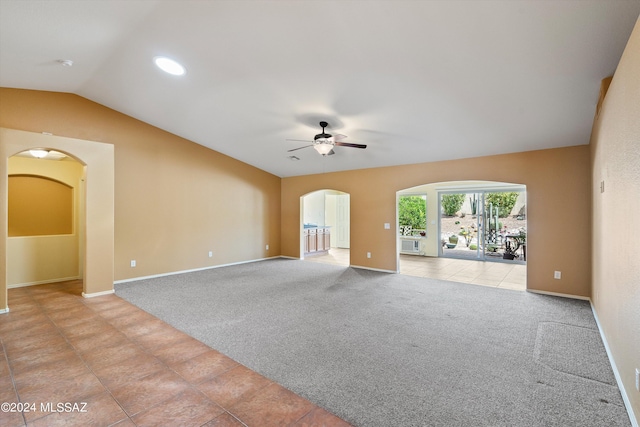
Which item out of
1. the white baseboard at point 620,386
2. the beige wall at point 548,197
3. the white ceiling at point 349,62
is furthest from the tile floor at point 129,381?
the beige wall at point 548,197

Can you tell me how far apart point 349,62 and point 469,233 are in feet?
25.7

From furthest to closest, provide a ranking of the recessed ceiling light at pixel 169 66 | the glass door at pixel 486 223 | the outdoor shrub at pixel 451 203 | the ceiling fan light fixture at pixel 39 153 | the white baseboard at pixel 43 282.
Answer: the outdoor shrub at pixel 451 203, the glass door at pixel 486 223, the white baseboard at pixel 43 282, the ceiling fan light fixture at pixel 39 153, the recessed ceiling light at pixel 169 66

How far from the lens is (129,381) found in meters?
2.38

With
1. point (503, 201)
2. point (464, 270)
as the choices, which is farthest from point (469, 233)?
point (464, 270)

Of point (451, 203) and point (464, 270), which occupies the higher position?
point (451, 203)

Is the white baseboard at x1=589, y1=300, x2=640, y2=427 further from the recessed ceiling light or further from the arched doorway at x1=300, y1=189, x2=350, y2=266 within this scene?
the arched doorway at x1=300, y1=189, x2=350, y2=266

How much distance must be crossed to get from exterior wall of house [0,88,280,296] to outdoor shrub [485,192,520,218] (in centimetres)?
682

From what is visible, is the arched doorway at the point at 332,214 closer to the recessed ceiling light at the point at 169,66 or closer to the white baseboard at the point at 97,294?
the white baseboard at the point at 97,294

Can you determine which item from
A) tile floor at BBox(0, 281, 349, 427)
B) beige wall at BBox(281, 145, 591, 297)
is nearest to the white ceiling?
beige wall at BBox(281, 145, 591, 297)

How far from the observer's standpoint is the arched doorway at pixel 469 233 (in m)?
7.36

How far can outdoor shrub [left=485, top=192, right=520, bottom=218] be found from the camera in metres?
8.42

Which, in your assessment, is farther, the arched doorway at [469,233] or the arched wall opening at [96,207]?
the arched doorway at [469,233]

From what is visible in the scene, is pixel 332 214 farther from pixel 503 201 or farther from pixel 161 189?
pixel 161 189

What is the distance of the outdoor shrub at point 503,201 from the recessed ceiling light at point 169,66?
8.47 meters
